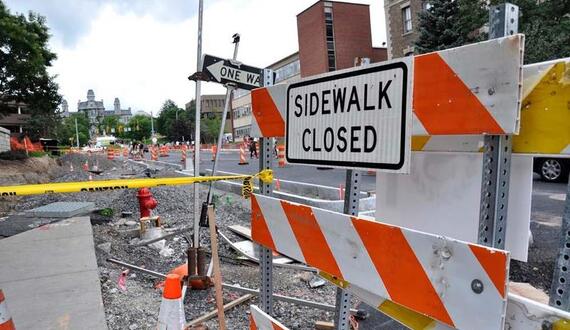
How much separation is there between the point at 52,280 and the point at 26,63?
20.8 metres

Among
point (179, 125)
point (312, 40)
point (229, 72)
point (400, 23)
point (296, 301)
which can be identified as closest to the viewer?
point (296, 301)

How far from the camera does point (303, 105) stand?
230cm

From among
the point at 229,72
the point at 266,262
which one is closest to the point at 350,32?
the point at 229,72

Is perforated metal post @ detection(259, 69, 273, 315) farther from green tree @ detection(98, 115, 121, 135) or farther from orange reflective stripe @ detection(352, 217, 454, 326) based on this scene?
green tree @ detection(98, 115, 121, 135)

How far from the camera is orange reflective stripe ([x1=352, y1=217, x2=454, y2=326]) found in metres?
1.62

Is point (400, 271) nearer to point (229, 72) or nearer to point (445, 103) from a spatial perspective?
point (445, 103)

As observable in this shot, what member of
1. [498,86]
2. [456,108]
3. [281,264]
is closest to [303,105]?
[456,108]

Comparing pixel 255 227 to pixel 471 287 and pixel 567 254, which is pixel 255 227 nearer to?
pixel 471 287

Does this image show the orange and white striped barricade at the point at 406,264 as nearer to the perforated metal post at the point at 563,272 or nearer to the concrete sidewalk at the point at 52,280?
the perforated metal post at the point at 563,272

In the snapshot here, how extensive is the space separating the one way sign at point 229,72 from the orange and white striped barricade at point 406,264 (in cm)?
246

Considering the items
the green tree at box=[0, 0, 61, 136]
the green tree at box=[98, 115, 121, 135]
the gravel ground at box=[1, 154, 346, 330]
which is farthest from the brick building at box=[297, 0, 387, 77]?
the green tree at box=[98, 115, 121, 135]

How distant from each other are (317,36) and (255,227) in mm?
52324

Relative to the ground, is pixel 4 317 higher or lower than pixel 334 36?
lower

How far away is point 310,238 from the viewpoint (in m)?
2.27
